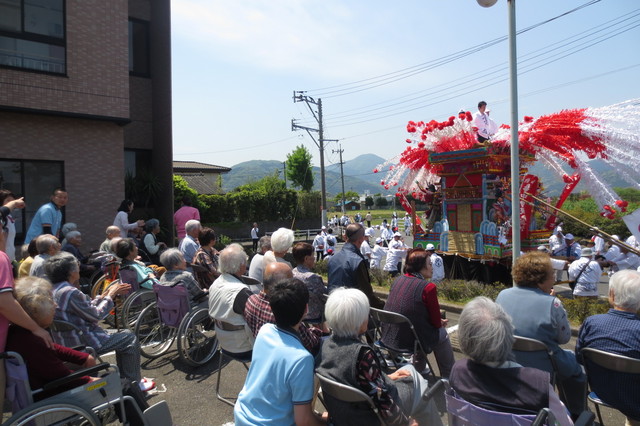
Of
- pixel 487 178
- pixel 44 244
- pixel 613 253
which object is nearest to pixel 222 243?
pixel 487 178

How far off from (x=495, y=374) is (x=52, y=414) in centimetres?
273

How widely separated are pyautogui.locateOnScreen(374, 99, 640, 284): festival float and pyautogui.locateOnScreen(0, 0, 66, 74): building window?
856 cm

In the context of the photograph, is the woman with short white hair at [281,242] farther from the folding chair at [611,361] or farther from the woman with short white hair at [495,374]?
the folding chair at [611,361]

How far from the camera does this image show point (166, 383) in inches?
188

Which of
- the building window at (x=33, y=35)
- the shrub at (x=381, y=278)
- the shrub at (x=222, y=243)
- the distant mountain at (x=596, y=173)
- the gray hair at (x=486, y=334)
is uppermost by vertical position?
the building window at (x=33, y=35)

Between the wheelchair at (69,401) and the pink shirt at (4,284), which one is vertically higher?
the pink shirt at (4,284)

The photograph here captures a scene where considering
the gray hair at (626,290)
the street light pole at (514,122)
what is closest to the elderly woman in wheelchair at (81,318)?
the gray hair at (626,290)

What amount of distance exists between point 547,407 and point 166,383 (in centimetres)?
388

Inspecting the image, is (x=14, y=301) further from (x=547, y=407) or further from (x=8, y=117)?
(x=8, y=117)

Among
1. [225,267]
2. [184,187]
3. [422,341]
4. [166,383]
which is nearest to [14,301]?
[225,267]

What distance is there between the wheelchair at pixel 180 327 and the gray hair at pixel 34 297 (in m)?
1.91

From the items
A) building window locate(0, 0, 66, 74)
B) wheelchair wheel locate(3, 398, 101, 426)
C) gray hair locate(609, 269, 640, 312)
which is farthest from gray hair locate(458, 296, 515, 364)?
building window locate(0, 0, 66, 74)

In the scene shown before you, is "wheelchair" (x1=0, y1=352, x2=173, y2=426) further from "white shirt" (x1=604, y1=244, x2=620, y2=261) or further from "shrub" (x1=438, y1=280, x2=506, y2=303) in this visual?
"white shirt" (x1=604, y1=244, x2=620, y2=261)

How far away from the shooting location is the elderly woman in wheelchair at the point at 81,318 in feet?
12.7
